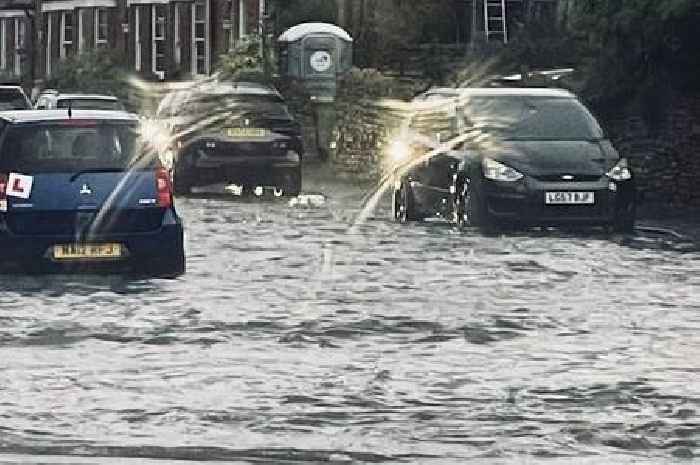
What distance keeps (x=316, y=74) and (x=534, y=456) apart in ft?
128

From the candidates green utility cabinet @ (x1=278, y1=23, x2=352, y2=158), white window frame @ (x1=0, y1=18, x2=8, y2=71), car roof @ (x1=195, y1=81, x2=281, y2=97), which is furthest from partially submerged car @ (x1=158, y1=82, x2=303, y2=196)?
white window frame @ (x1=0, y1=18, x2=8, y2=71)

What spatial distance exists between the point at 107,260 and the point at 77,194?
0.66m

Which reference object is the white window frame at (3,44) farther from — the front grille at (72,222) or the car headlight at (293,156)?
the front grille at (72,222)

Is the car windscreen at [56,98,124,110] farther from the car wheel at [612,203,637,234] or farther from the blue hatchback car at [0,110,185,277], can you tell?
the blue hatchback car at [0,110,185,277]

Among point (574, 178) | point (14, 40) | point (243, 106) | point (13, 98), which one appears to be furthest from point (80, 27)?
point (574, 178)

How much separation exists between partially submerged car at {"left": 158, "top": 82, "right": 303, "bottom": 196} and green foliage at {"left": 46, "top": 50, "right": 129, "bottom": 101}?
1125 inches

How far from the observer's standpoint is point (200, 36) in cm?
6619

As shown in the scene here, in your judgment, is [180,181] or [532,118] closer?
[532,118]

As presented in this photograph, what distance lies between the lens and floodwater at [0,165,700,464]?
10.4m

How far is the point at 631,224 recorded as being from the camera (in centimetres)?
2450

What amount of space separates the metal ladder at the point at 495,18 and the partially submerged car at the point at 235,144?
22.2 metres

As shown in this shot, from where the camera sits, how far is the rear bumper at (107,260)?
1842cm

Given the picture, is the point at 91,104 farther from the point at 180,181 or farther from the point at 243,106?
the point at 180,181

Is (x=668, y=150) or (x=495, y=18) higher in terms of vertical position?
(x=495, y=18)
